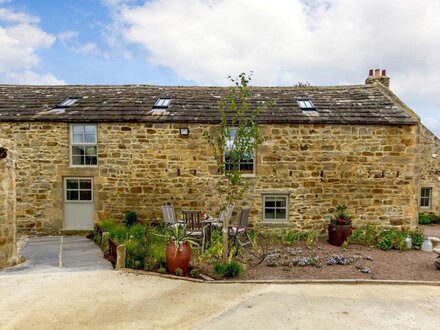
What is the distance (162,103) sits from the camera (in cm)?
1323

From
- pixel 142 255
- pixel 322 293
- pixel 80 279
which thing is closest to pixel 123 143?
pixel 142 255

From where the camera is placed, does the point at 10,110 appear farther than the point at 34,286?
Yes

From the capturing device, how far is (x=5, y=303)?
5.84m

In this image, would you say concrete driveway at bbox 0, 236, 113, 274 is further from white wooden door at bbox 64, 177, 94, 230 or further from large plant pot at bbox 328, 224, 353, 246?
large plant pot at bbox 328, 224, 353, 246

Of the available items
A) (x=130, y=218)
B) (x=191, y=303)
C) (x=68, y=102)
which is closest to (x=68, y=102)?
(x=68, y=102)

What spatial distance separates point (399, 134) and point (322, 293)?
7586 millimetres

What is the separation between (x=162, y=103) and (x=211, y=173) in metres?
3.50

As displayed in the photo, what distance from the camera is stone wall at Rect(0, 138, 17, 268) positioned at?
25.4ft

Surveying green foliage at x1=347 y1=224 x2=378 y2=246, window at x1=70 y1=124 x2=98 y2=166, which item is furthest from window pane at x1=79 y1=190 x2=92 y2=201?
green foliage at x1=347 y1=224 x2=378 y2=246

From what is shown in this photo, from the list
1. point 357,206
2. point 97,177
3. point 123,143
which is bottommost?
point 357,206

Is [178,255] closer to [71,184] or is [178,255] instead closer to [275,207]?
[275,207]

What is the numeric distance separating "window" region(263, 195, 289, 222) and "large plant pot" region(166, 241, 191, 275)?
500 centimetres

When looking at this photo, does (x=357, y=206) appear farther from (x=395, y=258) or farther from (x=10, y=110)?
(x=10, y=110)

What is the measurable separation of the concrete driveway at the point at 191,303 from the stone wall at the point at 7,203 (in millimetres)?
564
